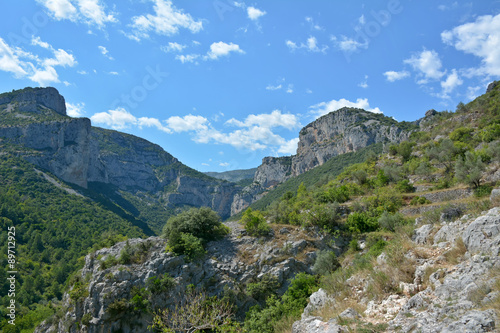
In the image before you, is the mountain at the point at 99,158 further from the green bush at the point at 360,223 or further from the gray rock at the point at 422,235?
the gray rock at the point at 422,235

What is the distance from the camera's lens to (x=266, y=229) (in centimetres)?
1822

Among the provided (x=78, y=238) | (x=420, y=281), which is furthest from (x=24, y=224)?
(x=420, y=281)

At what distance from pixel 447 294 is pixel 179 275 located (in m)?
13.9

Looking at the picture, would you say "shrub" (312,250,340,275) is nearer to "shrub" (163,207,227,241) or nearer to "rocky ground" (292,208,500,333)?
"rocky ground" (292,208,500,333)

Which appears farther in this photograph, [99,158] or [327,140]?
[99,158]

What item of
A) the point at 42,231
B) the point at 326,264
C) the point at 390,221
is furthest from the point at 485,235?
A: the point at 42,231

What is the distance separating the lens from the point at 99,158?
422 feet

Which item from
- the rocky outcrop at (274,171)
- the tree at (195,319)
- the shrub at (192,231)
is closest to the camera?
the tree at (195,319)

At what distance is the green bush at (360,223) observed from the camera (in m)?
16.2

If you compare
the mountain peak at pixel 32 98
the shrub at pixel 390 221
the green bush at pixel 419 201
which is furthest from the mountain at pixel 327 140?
the mountain peak at pixel 32 98

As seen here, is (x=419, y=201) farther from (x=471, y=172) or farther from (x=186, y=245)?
(x=186, y=245)

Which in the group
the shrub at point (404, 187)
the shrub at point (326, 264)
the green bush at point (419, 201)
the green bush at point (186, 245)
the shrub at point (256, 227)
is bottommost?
the shrub at point (326, 264)

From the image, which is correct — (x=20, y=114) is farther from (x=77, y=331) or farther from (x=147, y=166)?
(x=77, y=331)

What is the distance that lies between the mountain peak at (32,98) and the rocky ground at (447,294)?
137715mm
